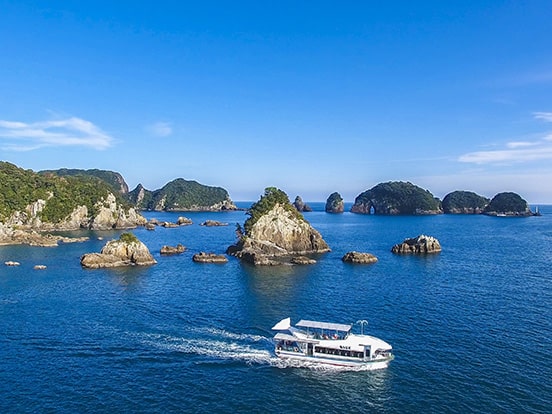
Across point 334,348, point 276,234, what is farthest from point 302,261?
point 334,348

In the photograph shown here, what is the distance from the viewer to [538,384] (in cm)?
5091

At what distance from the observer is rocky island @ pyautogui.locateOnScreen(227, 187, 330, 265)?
14175 centimetres

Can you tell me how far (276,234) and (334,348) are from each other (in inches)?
3524

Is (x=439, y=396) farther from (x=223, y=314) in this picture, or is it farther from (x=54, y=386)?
(x=54, y=386)

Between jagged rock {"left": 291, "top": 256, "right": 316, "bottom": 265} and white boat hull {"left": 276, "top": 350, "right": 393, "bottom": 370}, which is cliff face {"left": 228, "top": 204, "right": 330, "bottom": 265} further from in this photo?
white boat hull {"left": 276, "top": 350, "right": 393, "bottom": 370}

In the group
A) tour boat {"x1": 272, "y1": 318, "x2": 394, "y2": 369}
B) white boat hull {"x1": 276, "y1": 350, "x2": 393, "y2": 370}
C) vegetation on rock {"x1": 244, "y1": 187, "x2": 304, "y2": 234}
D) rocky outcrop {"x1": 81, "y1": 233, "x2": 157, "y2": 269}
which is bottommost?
white boat hull {"x1": 276, "y1": 350, "x2": 393, "y2": 370}

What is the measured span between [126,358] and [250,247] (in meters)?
83.2

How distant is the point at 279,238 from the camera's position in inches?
5802

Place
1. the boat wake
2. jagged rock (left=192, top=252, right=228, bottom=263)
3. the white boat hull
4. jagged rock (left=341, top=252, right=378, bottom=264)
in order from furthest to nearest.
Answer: jagged rock (left=192, top=252, right=228, bottom=263)
jagged rock (left=341, top=252, right=378, bottom=264)
the boat wake
the white boat hull

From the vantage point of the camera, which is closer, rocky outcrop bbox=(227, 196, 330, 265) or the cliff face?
rocky outcrop bbox=(227, 196, 330, 265)

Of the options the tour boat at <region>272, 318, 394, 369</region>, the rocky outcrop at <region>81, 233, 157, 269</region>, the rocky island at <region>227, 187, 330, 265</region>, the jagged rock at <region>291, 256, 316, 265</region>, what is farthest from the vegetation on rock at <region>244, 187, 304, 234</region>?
the tour boat at <region>272, 318, 394, 369</region>

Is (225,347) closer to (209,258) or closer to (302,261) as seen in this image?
(302,261)

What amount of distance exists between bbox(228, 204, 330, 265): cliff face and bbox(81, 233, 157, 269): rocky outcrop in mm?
30336

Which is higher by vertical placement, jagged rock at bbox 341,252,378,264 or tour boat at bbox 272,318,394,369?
jagged rock at bbox 341,252,378,264
